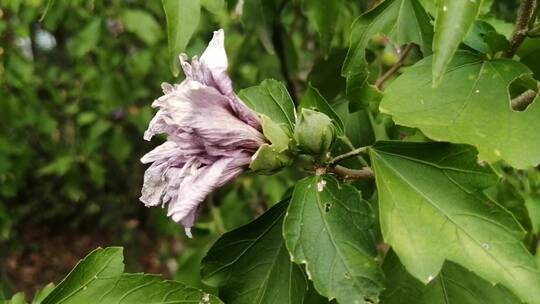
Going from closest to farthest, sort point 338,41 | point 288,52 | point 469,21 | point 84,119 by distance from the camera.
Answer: point 469,21
point 288,52
point 338,41
point 84,119

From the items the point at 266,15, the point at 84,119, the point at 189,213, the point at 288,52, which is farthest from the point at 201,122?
the point at 84,119

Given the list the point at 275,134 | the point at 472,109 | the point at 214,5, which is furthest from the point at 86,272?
the point at 472,109

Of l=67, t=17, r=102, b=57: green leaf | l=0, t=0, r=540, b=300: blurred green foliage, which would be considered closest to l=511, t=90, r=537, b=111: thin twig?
l=0, t=0, r=540, b=300: blurred green foliage

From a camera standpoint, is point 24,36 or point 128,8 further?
point 128,8

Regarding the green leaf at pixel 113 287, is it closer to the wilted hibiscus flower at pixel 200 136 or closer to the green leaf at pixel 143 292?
the green leaf at pixel 143 292

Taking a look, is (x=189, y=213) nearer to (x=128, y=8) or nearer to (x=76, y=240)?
(x=128, y=8)

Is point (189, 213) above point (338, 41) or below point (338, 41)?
above

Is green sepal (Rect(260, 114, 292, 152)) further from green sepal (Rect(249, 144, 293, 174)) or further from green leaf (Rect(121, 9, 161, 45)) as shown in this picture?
green leaf (Rect(121, 9, 161, 45))

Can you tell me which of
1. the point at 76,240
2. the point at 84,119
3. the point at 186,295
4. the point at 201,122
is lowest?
the point at 76,240
